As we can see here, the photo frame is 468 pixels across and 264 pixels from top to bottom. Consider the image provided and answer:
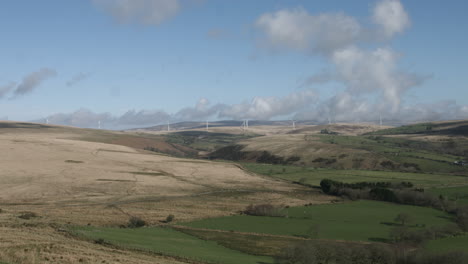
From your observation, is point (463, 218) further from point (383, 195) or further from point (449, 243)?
point (383, 195)

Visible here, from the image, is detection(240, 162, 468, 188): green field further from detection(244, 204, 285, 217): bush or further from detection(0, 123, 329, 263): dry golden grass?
detection(244, 204, 285, 217): bush

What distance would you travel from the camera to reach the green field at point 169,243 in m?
55.3

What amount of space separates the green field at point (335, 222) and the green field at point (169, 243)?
476 inches

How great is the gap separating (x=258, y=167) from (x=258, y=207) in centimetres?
10097

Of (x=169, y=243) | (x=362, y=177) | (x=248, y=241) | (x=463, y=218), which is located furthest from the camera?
(x=362, y=177)

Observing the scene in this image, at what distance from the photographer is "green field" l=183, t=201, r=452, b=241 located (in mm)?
78250

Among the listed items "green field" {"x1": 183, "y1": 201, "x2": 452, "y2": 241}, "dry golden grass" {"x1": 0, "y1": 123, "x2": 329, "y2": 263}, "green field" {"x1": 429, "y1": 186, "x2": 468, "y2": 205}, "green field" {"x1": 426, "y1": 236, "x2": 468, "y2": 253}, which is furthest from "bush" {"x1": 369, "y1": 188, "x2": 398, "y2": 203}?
"green field" {"x1": 426, "y1": 236, "x2": 468, "y2": 253}

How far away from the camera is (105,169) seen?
493ft

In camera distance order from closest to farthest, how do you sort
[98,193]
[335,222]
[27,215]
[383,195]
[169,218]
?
[27,215] → [169,218] → [335,222] → [98,193] → [383,195]

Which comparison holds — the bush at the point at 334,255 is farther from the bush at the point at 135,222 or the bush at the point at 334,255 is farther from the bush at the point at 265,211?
the bush at the point at 265,211

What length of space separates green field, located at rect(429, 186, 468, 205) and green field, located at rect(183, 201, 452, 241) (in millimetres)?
10617

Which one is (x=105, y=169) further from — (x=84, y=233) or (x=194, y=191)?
(x=84, y=233)

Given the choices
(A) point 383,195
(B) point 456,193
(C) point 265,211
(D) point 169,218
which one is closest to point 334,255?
(D) point 169,218

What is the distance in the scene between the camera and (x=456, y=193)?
11556cm
